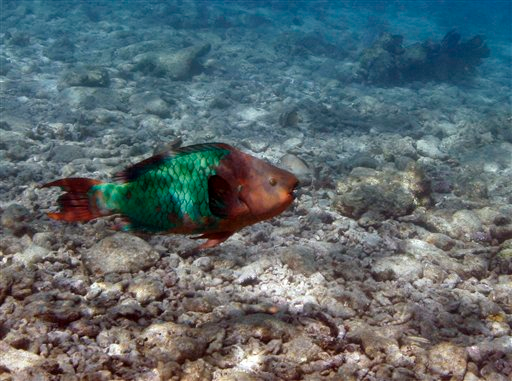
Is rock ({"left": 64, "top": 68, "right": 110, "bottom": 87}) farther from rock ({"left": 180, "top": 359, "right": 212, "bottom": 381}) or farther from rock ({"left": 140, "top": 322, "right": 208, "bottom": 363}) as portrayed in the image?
rock ({"left": 180, "top": 359, "right": 212, "bottom": 381})

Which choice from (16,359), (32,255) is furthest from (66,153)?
(16,359)

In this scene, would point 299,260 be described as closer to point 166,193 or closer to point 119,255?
point 119,255

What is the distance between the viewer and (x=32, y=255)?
4066mm

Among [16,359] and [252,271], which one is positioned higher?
[16,359]

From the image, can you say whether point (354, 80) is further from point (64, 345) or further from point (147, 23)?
point (64, 345)

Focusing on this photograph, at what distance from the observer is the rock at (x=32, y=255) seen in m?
4.01

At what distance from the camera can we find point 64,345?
2.98 metres

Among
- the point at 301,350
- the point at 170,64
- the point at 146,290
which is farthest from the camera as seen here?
the point at 170,64

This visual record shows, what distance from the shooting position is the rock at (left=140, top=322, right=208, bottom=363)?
3.00 metres

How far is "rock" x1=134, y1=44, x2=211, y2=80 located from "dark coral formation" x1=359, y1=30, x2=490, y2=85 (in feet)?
20.9

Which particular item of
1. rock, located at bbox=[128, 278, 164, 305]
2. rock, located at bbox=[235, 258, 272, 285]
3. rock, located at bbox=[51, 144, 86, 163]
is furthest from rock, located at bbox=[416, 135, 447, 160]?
rock, located at bbox=[128, 278, 164, 305]

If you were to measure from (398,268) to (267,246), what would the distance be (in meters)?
1.47

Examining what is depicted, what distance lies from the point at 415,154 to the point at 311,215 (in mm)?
4090

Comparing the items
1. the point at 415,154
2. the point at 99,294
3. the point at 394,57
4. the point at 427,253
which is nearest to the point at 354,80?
the point at 394,57
